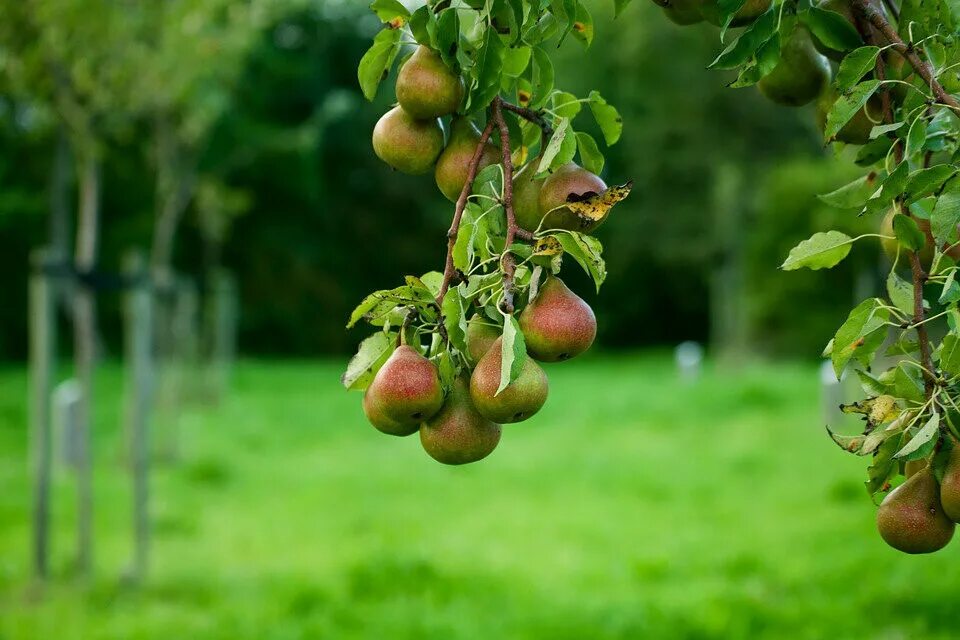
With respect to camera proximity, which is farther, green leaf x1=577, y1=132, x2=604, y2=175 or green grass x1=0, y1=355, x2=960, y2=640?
green grass x1=0, y1=355, x2=960, y2=640

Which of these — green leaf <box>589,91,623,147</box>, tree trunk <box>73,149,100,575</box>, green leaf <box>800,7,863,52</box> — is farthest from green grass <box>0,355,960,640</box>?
green leaf <box>800,7,863,52</box>

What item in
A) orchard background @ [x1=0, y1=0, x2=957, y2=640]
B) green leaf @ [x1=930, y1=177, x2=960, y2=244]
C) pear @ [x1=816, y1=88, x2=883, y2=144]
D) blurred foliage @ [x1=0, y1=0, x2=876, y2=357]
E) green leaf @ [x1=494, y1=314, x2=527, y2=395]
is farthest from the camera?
blurred foliage @ [x1=0, y1=0, x2=876, y2=357]

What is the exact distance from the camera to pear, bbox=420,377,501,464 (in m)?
1.07

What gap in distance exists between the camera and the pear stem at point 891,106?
1096mm

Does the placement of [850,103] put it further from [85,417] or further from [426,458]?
[426,458]

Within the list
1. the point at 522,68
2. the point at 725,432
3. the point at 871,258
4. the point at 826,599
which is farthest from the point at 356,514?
the point at 871,258

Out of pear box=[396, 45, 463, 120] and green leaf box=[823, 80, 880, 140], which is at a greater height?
pear box=[396, 45, 463, 120]

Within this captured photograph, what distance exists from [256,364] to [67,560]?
13.8m

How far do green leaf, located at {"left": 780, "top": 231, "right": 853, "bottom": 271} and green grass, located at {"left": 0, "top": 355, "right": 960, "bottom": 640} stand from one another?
309cm

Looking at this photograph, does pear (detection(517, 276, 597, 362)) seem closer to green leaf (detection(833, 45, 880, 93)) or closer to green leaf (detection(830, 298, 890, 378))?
green leaf (detection(830, 298, 890, 378))

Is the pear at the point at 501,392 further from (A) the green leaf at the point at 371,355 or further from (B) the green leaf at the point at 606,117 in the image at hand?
(B) the green leaf at the point at 606,117

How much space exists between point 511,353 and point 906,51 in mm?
558

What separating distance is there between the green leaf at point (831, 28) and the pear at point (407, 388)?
0.60 metres

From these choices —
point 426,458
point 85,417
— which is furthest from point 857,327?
point 426,458
